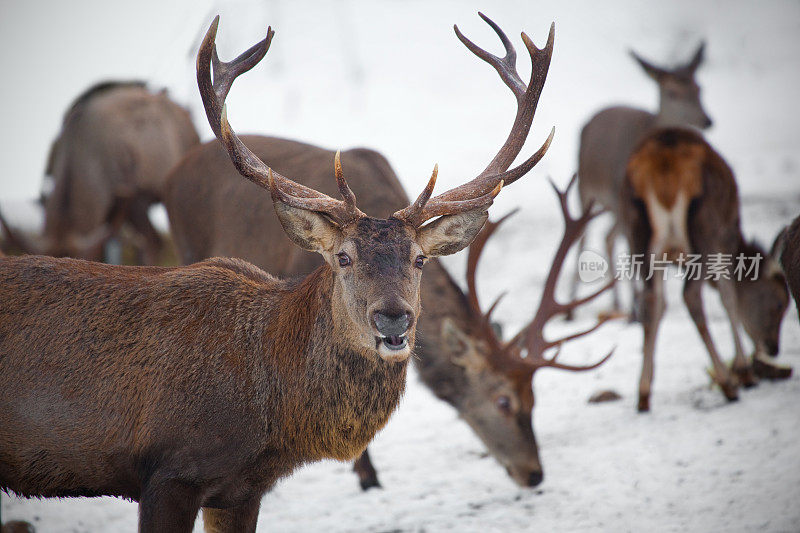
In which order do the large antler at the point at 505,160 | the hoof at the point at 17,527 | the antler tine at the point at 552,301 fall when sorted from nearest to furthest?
1. the large antler at the point at 505,160
2. the hoof at the point at 17,527
3. the antler tine at the point at 552,301

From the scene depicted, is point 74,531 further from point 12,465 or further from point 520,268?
point 520,268

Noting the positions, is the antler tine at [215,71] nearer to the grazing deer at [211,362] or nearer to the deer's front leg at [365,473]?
the grazing deer at [211,362]

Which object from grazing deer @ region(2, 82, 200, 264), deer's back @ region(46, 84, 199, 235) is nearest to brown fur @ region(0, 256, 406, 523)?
grazing deer @ region(2, 82, 200, 264)

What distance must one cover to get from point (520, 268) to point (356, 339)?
841 centimetres

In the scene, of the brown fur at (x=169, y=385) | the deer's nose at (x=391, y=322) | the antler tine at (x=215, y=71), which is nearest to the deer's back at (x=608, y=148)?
the antler tine at (x=215, y=71)

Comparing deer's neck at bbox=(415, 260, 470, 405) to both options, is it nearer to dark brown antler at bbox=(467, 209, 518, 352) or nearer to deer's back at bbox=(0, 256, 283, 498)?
dark brown antler at bbox=(467, 209, 518, 352)

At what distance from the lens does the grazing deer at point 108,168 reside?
9539 millimetres

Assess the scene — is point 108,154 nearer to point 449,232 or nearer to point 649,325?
point 649,325

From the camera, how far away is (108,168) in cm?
978

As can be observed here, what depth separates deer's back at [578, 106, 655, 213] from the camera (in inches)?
386

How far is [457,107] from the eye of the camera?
22.5 meters

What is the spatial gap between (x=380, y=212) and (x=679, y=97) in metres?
6.60

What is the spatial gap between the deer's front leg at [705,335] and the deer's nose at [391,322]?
3619mm

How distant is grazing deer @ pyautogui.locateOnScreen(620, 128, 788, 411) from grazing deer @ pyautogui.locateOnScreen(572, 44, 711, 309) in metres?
3.50
